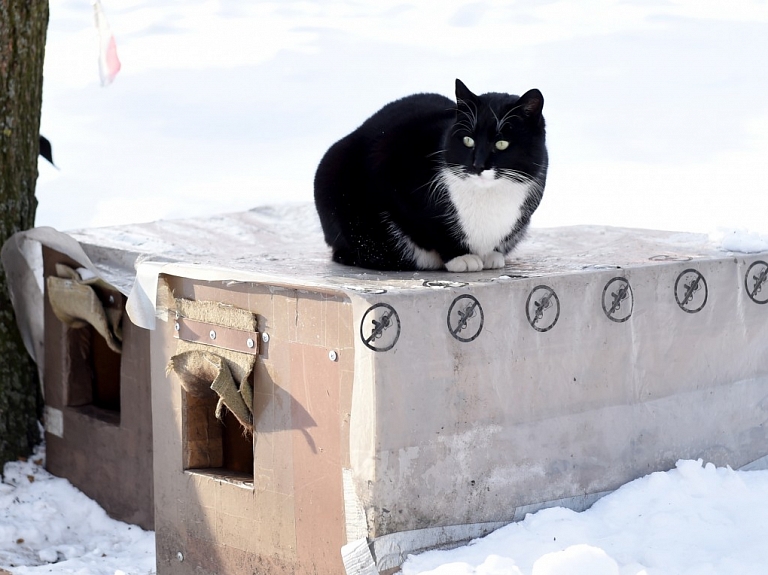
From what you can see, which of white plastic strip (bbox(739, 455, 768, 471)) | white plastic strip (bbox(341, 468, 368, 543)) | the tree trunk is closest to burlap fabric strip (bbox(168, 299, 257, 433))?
white plastic strip (bbox(341, 468, 368, 543))

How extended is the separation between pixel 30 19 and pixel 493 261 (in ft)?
7.78

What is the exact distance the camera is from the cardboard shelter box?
2.28 meters

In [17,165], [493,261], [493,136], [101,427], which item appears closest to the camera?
[493,136]

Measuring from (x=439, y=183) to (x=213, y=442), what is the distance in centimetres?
112

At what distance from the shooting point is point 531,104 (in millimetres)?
2553

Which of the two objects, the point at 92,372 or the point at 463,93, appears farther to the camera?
the point at 92,372

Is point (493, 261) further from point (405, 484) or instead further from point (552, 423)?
point (405, 484)

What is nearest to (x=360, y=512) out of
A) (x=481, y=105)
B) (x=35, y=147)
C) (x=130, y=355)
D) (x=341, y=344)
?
(x=341, y=344)

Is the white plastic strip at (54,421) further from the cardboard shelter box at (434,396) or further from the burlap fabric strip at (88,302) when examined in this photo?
the cardboard shelter box at (434,396)

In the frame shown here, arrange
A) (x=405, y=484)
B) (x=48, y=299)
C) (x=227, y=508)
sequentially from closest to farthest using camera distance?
(x=405, y=484) → (x=227, y=508) → (x=48, y=299)

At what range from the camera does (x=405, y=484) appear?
228cm

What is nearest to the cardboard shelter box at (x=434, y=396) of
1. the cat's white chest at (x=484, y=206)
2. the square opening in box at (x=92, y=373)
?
the cat's white chest at (x=484, y=206)

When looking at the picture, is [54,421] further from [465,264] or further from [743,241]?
[743,241]

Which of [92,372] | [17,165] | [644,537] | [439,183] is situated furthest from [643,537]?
[17,165]
